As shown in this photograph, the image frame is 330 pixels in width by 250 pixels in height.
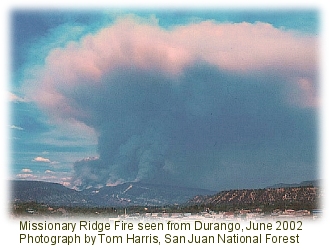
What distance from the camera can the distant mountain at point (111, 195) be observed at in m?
15.8

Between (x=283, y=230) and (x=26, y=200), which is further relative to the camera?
(x=26, y=200)

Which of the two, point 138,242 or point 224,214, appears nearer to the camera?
point 138,242

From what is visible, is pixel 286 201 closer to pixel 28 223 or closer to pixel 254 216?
pixel 254 216

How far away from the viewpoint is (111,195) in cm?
1747

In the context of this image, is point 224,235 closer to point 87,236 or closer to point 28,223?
point 87,236

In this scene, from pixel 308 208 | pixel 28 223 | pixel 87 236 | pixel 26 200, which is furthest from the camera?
pixel 26 200

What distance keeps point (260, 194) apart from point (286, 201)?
Answer: 36.7 inches

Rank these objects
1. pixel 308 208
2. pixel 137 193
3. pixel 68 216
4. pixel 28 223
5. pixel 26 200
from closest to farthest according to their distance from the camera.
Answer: pixel 28 223 < pixel 68 216 < pixel 308 208 < pixel 26 200 < pixel 137 193

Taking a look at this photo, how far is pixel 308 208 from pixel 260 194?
2.82 m

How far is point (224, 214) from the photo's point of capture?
13273 millimetres

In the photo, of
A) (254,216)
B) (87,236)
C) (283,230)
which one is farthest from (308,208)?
(87,236)

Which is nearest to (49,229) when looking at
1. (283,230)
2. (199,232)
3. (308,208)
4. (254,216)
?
(199,232)

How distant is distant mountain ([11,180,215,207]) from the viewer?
15781 mm

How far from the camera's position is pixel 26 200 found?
1565 cm
